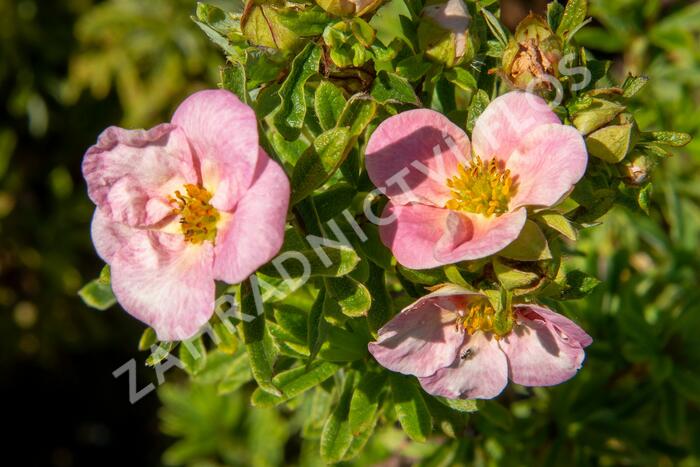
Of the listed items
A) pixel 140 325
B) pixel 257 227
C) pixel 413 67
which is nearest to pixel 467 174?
pixel 413 67

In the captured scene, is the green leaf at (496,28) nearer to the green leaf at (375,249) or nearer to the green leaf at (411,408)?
the green leaf at (375,249)

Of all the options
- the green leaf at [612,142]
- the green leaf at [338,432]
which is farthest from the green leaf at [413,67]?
the green leaf at [338,432]

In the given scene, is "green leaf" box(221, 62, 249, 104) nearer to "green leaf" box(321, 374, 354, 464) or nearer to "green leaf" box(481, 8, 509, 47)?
"green leaf" box(481, 8, 509, 47)

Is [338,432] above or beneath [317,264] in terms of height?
beneath

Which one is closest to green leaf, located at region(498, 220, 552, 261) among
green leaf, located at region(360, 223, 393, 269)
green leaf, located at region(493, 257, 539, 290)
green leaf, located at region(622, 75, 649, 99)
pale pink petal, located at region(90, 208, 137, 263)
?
green leaf, located at region(493, 257, 539, 290)

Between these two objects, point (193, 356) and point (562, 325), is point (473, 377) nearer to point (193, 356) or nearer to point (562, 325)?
point (562, 325)

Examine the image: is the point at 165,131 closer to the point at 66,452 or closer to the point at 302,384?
the point at 302,384

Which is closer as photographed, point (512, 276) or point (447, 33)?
point (512, 276)
